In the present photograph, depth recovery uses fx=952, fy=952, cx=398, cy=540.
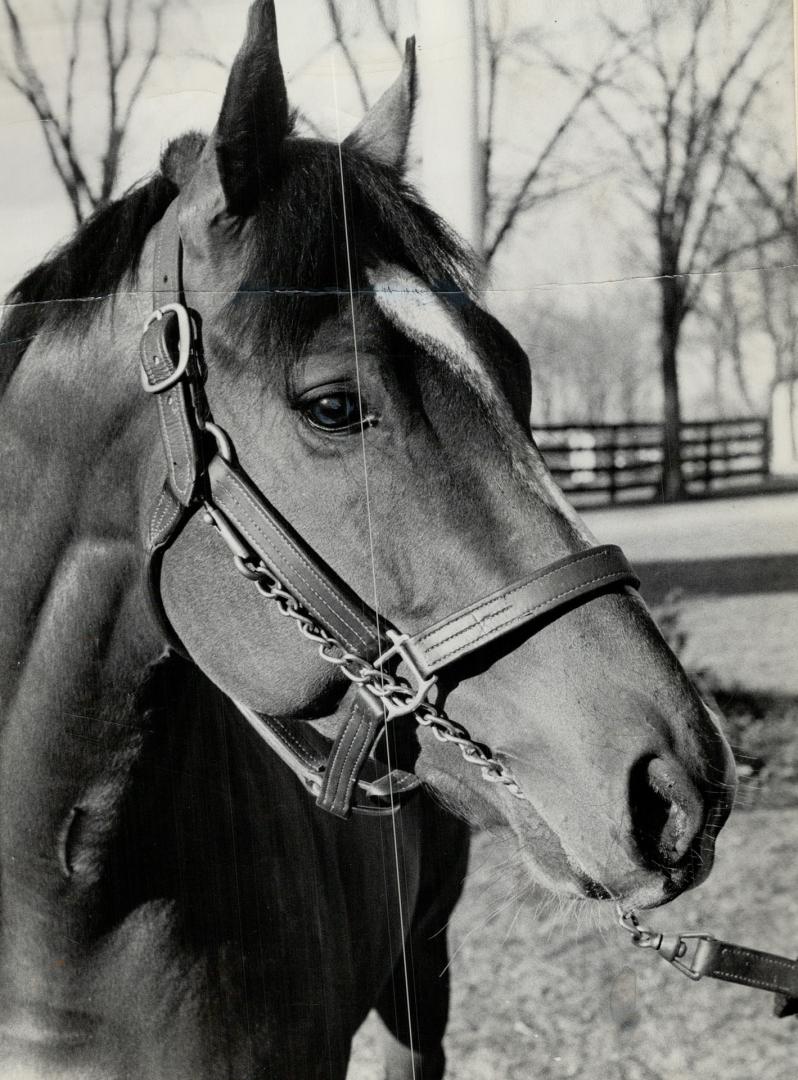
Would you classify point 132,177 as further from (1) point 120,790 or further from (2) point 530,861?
(2) point 530,861

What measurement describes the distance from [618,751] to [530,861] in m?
0.22

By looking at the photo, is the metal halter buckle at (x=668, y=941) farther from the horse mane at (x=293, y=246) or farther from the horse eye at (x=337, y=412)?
the horse mane at (x=293, y=246)

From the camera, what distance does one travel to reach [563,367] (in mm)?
1528

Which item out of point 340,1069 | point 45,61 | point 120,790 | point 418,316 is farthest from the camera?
point 340,1069

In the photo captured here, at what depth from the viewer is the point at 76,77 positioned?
1509 mm

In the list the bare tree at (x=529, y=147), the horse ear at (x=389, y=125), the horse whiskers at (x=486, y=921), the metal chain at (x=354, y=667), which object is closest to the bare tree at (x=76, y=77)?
the horse ear at (x=389, y=125)

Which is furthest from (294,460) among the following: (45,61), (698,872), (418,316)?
(45,61)

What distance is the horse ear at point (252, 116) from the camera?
113cm

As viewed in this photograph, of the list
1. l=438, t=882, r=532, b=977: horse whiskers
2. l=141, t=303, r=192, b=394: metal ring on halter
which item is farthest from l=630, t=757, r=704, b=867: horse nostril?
l=141, t=303, r=192, b=394: metal ring on halter

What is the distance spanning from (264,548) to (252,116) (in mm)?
531

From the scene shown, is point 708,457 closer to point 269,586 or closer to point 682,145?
point 682,145

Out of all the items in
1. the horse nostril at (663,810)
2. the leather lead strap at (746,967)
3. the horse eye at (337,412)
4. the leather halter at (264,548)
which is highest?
the horse eye at (337,412)

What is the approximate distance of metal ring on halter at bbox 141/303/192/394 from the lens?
47.0 inches

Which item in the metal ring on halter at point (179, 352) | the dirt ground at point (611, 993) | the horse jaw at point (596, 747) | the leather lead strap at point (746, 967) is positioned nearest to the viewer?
the horse jaw at point (596, 747)
